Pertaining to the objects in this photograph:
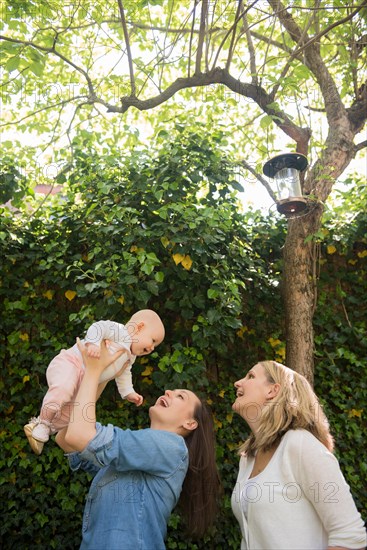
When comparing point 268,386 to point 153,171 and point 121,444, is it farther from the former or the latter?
point 153,171

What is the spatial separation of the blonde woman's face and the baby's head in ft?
1.34

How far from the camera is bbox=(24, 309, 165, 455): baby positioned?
6.89ft

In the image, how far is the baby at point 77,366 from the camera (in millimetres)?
2102

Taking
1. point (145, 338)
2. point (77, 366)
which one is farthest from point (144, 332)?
point (77, 366)

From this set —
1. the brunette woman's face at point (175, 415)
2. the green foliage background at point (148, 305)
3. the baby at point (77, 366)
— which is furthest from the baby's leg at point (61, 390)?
the green foliage background at point (148, 305)

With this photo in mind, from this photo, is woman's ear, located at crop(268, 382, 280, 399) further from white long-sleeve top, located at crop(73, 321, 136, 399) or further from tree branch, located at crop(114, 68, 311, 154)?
tree branch, located at crop(114, 68, 311, 154)

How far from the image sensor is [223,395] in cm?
401

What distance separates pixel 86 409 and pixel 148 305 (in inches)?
81.4

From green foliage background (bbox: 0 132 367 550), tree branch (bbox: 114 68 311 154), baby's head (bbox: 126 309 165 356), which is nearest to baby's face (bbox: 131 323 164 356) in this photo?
baby's head (bbox: 126 309 165 356)

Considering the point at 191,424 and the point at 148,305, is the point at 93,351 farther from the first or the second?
the point at 148,305

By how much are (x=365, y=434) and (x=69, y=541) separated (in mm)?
2187

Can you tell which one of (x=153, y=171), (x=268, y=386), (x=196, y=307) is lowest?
(x=268, y=386)

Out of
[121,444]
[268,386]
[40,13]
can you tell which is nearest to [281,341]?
[268,386]

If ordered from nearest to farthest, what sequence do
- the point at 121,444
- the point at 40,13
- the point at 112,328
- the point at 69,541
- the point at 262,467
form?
the point at 121,444 → the point at 262,467 → the point at 112,328 → the point at 69,541 → the point at 40,13
